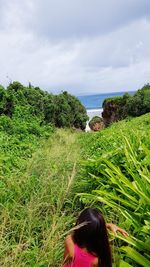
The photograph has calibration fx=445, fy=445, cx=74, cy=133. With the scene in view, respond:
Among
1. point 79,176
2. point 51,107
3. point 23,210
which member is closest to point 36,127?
point 51,107

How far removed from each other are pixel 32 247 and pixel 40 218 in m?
0.52

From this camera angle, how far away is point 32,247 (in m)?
4.07

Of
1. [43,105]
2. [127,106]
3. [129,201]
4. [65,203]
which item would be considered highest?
[129,201]

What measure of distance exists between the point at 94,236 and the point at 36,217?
1.48 meters

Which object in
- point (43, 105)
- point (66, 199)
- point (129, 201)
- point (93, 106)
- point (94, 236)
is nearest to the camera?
point (94, 236)

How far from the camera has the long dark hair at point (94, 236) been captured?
3.04 meters

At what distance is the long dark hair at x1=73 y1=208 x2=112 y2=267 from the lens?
9.97ft

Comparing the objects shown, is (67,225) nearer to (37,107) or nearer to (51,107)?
(37,107)

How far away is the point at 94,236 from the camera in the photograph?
3.04 meters

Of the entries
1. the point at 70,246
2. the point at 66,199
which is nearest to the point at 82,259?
the point at 70,246

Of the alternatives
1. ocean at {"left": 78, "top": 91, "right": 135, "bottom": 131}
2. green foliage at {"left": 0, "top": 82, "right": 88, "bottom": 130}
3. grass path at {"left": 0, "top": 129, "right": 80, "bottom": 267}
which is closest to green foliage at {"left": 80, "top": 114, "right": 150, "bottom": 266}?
grass path at {"left": 0, "top": 129, "right": 80, "bottom": 267}

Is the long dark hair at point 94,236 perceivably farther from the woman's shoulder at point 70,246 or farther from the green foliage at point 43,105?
the green foliage at point 43,105

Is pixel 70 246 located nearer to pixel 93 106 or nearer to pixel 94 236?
pixel 94 236

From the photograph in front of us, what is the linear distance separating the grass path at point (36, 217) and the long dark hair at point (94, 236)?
25 centimetres
